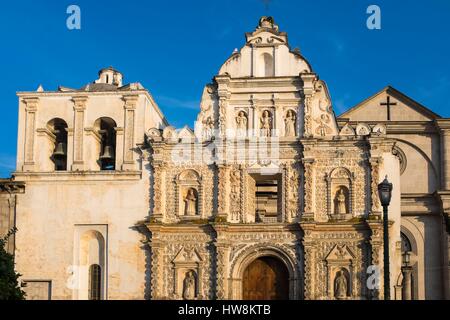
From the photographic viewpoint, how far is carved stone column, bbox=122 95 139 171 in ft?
100

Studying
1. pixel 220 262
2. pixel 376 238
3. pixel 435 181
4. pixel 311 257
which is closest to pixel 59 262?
pixel 220 262

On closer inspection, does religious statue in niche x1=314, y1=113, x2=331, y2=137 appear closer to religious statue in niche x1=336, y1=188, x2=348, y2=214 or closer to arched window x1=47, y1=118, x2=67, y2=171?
religious statue in niche x1=336, y1=188, x2=348, y2=214

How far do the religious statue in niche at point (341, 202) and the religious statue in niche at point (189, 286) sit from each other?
5.26 meters

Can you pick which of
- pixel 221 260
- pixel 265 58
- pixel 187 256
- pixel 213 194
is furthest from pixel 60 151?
pixel 265 58

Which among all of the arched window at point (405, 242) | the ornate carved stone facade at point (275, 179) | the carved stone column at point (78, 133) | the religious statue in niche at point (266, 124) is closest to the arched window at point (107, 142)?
the carved stone column at point (78, 133)

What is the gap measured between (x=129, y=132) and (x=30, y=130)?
3500mm

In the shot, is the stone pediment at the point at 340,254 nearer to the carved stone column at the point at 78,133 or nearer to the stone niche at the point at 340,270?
the stone niche at the point at 340,270

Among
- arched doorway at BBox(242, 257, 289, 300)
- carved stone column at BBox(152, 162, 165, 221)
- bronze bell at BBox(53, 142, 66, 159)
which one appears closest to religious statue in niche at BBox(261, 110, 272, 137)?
carved stone column at BBox(152, 162, 165, 221)

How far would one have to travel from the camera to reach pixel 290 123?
30.3 m

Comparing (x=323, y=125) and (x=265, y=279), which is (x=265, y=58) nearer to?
(x=323, y=125)

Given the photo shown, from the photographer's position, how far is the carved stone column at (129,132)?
30547mm

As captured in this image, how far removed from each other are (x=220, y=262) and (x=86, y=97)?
7.49 m

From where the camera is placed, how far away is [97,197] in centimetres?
3052

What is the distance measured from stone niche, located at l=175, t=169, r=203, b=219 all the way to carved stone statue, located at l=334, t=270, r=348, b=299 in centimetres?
509
